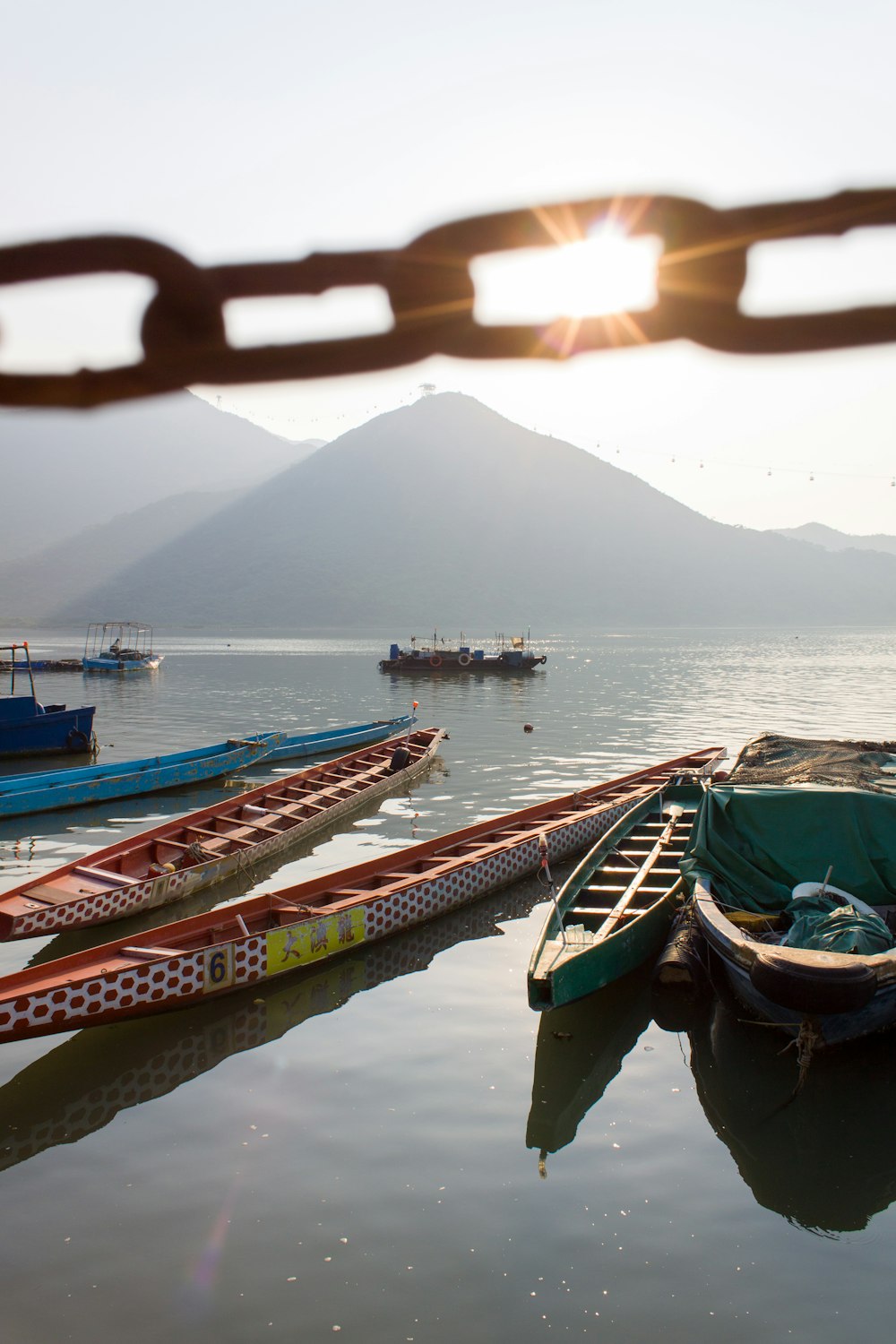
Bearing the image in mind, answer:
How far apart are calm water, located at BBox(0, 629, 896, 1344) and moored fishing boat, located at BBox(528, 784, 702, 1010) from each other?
73 centimetres

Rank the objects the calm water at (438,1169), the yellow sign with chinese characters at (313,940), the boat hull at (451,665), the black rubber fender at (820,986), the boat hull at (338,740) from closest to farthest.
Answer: the calm water at (438,1169) < the black rubber fender at (820,986) < the yellow sign with chinese characters at (313,940) < the boat hull at (338,740) < the boat hull at (451,665)

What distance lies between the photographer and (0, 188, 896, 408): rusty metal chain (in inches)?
67.2

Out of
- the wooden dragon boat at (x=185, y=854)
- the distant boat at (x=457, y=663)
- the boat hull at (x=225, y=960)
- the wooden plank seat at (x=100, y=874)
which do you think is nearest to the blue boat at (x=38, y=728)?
the wooden dragon boat at (x=185, y=854)

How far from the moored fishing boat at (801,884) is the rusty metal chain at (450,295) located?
1003 cm

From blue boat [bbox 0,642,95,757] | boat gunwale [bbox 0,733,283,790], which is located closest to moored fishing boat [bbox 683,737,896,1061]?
boat gunwale [bbox 0,733,283,790]

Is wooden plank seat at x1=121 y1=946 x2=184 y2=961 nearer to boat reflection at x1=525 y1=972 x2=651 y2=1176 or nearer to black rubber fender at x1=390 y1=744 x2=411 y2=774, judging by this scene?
boat reflection at x1=525 y1=972 x2=651 y2=1176

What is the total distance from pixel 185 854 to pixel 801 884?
10671mm

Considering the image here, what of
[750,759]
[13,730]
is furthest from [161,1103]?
[13,730]

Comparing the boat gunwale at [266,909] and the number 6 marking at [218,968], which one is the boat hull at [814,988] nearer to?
the boat gunwale at [266,909]

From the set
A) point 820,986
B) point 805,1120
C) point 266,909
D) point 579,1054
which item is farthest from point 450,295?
point 266,909

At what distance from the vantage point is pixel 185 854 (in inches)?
693

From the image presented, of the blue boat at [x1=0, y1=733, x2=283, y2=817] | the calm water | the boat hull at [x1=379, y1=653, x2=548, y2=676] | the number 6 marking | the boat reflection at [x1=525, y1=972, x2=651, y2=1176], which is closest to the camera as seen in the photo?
the calm water

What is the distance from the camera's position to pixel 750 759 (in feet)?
62.3

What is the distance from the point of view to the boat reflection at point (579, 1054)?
32.5 feet
